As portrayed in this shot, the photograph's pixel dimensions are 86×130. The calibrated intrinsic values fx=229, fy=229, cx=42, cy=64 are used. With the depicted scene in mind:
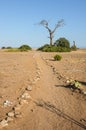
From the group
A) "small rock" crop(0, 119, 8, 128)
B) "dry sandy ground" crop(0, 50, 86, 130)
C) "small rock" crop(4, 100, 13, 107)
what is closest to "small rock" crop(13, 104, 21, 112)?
"dry sandy ground" crop(0, 50, 86, 130)

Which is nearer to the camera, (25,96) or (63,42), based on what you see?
(25,96)

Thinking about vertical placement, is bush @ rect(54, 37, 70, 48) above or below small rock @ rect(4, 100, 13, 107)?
above

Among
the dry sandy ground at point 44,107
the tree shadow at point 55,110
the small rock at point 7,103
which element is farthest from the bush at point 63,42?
the small rock at point 7,103

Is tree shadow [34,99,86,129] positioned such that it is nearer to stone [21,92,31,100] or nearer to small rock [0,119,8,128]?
stone [21,92,31,100]

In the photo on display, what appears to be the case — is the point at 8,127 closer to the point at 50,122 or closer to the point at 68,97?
the point at 50,122

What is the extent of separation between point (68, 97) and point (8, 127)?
352cm

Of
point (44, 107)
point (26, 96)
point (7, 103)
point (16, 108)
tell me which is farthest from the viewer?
point (26, 96)

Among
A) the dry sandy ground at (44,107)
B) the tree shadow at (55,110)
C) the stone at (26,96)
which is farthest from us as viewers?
the stone at (26,96)

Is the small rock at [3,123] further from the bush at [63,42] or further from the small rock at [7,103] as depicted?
the bush at [63,42]

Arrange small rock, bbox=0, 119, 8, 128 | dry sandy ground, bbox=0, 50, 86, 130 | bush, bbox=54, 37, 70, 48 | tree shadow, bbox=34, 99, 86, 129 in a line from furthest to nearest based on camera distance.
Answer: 1. bush, bbox=54, 37, 70, 48
2. tree shadow, bbox=34, 99, 86, 129
3. dry sandy ground, bbox=0, 50, 86, 130
4. small rock, bbox=0, 119, 8, 128

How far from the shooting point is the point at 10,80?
12875mm

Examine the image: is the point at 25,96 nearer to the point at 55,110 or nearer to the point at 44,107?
the point at 44,107

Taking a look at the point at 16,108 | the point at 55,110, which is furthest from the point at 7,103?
the point at 55,110

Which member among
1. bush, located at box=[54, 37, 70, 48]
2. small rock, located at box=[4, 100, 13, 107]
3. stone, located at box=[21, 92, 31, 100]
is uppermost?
bush, located at box=[54, 37, 70, 48]
